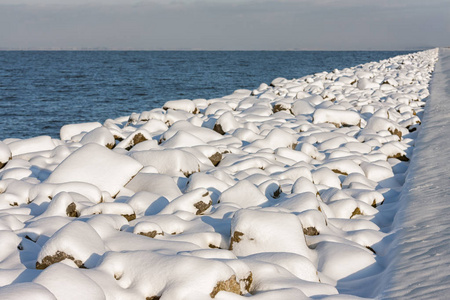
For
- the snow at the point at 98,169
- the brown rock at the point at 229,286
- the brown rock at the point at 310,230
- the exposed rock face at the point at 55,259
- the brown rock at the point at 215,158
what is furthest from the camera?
the brown rock at the point at 215,158

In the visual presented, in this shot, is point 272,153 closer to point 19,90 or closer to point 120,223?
point 120,223

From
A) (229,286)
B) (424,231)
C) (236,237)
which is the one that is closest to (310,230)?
(236,237)

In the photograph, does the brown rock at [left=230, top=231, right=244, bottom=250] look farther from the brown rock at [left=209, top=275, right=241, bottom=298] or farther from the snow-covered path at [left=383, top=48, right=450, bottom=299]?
the snow-covered path at [left=383, top=48, right=450, bottom=299]

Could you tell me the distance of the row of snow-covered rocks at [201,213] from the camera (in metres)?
2.77

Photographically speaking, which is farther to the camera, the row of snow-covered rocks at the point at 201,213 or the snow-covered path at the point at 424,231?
the snow-covered path at the point at 424,231

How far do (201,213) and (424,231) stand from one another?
1948 mm

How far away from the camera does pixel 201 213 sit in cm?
436

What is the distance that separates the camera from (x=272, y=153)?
6660 mm

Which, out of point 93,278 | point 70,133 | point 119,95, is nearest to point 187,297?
point 93,278

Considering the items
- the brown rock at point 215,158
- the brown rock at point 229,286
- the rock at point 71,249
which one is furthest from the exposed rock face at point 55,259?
the brown rock at point 215,158

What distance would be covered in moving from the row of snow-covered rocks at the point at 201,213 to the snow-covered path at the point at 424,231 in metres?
0.18

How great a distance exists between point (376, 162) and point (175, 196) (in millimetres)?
3176

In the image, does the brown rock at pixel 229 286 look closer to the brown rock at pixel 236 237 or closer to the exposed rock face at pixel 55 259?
the brown rock at pixel 236 237

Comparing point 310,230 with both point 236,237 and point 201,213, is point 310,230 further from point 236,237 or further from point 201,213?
point 201,213
